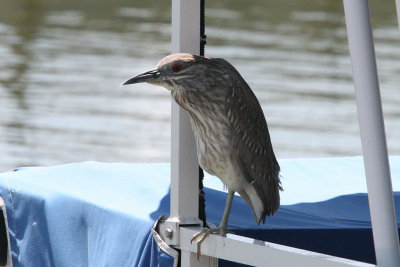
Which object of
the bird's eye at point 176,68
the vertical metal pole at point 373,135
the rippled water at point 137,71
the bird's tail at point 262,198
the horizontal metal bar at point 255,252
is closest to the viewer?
the vertical metal pole at point 373,135

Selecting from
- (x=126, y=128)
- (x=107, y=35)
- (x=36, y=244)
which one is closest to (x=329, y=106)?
(x=126, y=128)

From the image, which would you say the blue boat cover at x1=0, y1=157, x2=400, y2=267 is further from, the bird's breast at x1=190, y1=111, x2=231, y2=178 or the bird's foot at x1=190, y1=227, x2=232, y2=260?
the bird's breast at x1=190, y1=111, x2=231, y2=178

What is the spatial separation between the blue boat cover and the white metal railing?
0.12 metres

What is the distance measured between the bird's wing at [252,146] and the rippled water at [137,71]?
4.99m

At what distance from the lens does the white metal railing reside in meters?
1.91

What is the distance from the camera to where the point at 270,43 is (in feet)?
45.5

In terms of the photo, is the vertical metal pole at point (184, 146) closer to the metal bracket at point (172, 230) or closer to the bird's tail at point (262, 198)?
the metal bracket at point (172, 230)

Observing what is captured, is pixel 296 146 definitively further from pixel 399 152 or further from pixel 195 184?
pixel 195 184

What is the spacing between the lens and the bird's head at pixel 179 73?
7.97 feet

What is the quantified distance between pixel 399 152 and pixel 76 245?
18.4 ft

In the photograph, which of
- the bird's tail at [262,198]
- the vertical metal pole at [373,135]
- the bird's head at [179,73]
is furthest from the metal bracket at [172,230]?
the vertical metal pole at [373,135]

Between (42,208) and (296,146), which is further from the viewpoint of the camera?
(296,146)

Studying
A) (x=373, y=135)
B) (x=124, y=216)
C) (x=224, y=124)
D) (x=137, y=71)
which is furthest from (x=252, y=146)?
(x=137, y=71)

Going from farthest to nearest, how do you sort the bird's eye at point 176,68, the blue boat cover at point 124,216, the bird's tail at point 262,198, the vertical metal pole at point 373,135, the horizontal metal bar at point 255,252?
the blue boat cover at point 124,216 < the bird's tail at point 262,198 < the bird's eye at point 176,68 < the horizontal metal bar at point 255,252 < the vertical metal pole at point 373,135
